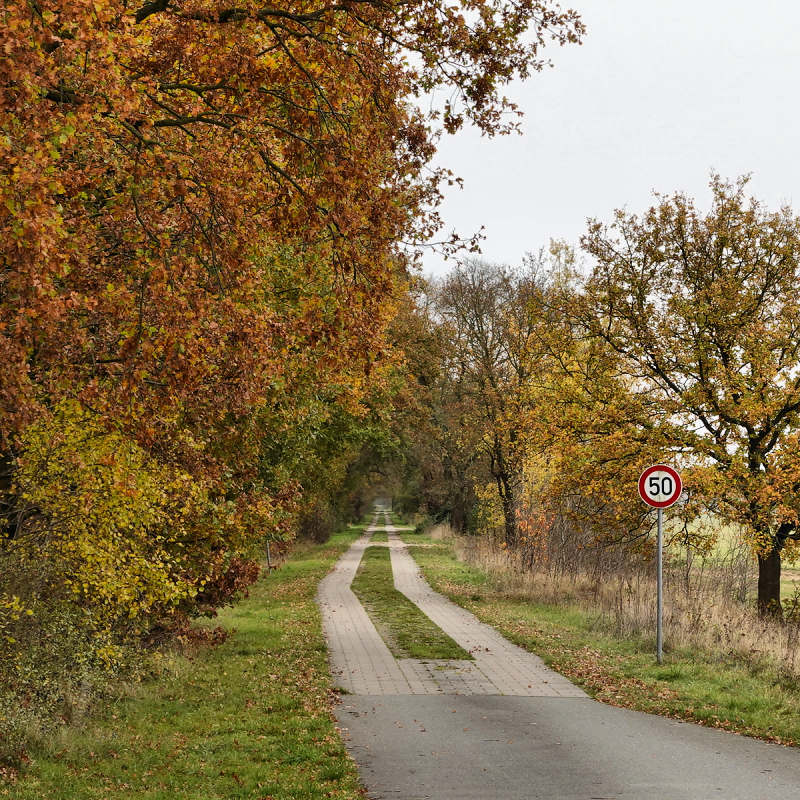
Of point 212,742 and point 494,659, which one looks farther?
point 494,659

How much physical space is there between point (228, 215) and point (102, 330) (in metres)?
1.45

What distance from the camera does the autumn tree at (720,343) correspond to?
16047 millimetres

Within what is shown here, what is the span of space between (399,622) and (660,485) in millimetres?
6919

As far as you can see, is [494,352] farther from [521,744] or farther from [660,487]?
[521,744]

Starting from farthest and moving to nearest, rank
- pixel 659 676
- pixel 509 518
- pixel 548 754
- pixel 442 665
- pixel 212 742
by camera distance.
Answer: pixel 509 518 < pixel 442 665 < pixel 659 676 < pixel 212 742 < pixel 548 754

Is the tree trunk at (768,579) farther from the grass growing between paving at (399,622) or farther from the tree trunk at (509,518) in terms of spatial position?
the tree trunk at (509,518)

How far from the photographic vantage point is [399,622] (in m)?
17.7

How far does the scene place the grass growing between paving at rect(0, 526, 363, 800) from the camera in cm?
687

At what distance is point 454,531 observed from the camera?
161 ft

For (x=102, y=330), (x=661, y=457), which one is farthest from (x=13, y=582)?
(x=661, y=457)

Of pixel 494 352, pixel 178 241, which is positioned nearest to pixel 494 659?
pixel 178 241

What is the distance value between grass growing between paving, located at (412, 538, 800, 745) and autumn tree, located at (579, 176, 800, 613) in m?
3.71

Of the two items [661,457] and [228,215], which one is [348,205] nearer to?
[228,215]

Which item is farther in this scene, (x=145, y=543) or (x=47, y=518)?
(x=145, y=543)
